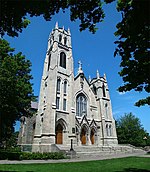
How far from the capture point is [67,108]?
1180 inches

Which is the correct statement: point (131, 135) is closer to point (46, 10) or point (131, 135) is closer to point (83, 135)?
point (83, 135)

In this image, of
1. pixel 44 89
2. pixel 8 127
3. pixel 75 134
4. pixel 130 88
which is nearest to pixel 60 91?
pixel 44 89

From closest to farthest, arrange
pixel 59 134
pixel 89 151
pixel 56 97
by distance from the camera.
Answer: pixel 89 151 → pixel 59 134 → pixel 56 97

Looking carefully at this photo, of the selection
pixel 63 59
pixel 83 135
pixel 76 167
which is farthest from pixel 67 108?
pixel 76 167

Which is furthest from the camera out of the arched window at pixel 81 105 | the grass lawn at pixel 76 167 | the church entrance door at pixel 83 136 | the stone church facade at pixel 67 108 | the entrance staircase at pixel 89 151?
the arched window at pixel 81 105

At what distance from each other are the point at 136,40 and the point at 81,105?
94.7ft

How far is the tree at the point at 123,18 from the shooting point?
5008 mm

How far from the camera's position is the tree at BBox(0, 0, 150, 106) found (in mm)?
5008

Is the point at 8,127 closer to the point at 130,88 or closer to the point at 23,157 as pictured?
the point at 23,157

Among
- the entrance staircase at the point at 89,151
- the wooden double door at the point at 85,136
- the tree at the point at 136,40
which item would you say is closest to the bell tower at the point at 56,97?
the entrance staircase at the point at 89,151

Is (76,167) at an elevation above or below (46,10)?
below

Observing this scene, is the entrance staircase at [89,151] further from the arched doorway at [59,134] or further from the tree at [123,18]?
the tree at [123,18]

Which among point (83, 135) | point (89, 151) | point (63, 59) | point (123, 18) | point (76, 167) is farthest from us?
point (63, 59)

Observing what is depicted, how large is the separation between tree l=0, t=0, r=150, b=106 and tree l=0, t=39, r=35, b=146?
12.0 meters
